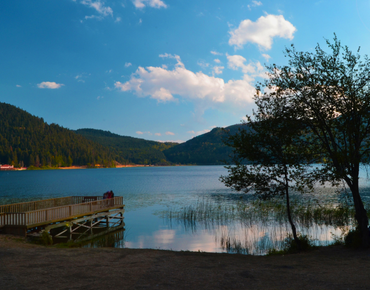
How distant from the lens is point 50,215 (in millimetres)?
20891

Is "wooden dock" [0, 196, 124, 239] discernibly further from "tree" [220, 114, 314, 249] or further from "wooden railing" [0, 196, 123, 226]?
"tree" [220, 114, 314, 249]

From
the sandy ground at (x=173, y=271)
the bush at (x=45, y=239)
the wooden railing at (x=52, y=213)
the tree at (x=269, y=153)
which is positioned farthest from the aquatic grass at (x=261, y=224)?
the bush at (x=45, y=239)

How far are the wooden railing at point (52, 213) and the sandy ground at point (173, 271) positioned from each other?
6084mm

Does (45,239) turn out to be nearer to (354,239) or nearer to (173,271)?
(173,271)

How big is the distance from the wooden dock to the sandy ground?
6065mm

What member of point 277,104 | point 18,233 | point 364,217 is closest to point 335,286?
point 364,217

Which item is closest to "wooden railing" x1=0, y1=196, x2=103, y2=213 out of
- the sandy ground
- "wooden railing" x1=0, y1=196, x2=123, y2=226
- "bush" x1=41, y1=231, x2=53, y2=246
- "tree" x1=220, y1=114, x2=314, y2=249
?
"wooden railing" x1=0, y1=196, x2=123, y2=226

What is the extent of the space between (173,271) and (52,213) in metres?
14.4

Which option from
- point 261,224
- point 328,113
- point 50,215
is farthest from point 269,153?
point 50,215

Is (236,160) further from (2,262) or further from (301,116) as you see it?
(2,262)

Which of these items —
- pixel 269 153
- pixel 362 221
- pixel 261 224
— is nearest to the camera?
pixel 362 221

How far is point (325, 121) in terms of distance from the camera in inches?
548

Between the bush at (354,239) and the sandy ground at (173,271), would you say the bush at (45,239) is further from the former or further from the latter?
the bush at (354,239)

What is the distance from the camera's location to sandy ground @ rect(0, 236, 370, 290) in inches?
329
